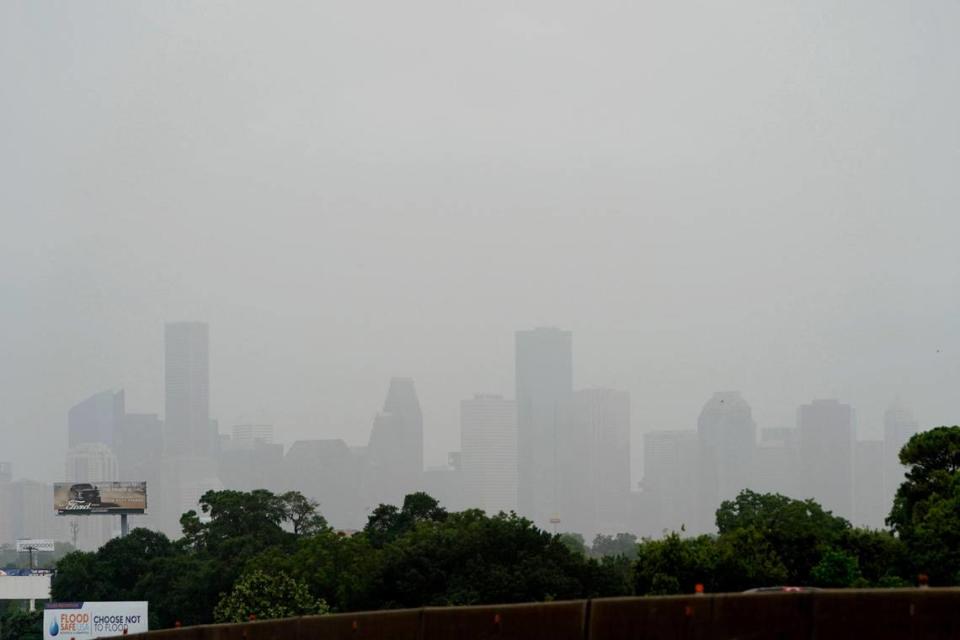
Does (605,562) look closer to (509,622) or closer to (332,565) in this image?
(332,565)

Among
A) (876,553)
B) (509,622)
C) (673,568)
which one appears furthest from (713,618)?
(876,553)

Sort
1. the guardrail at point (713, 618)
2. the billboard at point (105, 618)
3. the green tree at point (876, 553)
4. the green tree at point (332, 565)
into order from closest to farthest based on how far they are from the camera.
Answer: the guardrail at point (713, 618) < the green tree at point (876, 553) < the green tree at point (332, 565) < the billboard at point (105, 618)

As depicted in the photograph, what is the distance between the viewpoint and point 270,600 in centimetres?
9931

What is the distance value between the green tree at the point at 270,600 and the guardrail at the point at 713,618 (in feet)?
245

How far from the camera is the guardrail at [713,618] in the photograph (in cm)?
1877

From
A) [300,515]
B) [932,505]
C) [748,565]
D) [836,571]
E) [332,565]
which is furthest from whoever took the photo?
[300,515]

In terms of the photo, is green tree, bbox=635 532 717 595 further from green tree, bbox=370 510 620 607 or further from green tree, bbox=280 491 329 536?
green tree, bbox=280 491 329 536

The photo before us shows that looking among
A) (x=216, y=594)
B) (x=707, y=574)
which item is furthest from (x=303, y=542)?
(x=707, y=574)

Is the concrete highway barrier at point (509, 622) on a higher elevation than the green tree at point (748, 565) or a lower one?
higher

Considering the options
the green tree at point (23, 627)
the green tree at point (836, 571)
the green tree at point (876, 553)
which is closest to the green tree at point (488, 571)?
the green tree at point (876, 553)

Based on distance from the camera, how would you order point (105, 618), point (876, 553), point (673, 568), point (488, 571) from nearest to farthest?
point (673, 568), point (876, 553), point (488, 571), point (105, 618)

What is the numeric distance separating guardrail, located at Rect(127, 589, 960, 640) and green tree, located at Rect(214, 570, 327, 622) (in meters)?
74.6

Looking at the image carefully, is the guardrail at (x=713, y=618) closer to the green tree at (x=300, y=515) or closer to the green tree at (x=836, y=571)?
the green tree at (x=836, y=571)

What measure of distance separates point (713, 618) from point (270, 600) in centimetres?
8227
